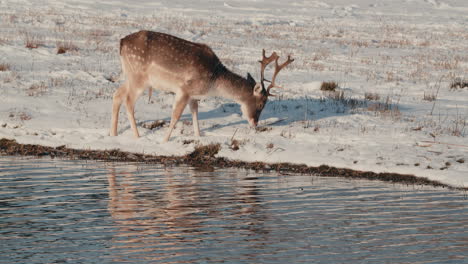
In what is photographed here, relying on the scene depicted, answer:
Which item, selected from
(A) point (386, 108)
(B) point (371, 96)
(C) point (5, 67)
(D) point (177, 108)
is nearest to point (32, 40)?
(C) point (5, 67)

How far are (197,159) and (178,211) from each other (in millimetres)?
4595

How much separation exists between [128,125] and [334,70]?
10.3 m

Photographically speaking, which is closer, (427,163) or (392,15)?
(427,163)

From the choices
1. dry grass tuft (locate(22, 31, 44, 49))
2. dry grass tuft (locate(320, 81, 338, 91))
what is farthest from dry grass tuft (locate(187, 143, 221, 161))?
dry grass tuft (locate(22, 31, 44, 49))

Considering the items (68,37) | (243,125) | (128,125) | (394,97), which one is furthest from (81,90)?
(68,37)

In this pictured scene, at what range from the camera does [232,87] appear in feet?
52.4

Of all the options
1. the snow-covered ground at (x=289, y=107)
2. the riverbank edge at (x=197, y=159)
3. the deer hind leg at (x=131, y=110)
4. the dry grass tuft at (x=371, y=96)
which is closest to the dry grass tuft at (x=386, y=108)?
the snow-covered ground at (x=289, y=107)

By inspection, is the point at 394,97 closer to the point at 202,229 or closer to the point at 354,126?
the point at 354,126

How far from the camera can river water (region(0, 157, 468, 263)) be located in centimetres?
785

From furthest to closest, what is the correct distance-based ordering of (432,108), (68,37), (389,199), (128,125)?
(68,37) < (432,108) < (128,125) < (389,199)

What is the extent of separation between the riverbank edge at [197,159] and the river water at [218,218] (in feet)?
1.97

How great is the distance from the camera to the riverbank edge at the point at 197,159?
13141mm

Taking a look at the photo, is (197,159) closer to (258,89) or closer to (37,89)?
(258,89)

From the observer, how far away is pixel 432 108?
1812 cm
